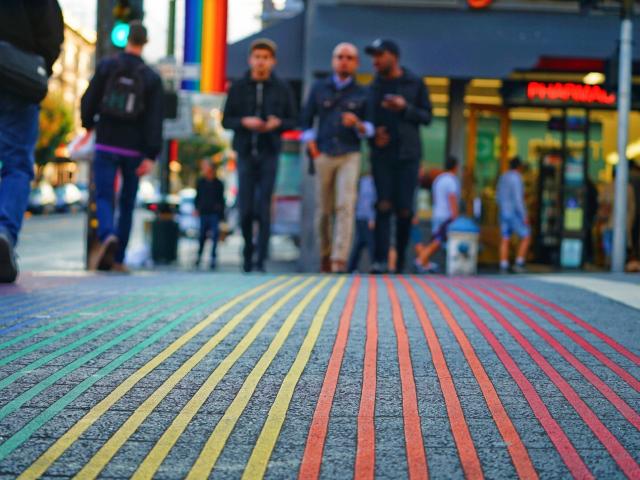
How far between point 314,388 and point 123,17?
9.18 meters

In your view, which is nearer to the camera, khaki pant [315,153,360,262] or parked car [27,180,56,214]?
khaki pant [315,153,360,262]

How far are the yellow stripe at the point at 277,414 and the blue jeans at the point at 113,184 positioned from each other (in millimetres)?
4909

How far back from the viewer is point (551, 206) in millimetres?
20078

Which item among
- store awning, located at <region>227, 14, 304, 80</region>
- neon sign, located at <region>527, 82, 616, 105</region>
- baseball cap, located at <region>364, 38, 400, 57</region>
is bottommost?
baseball cap, located at <region>364, 38, 400, 57</region>

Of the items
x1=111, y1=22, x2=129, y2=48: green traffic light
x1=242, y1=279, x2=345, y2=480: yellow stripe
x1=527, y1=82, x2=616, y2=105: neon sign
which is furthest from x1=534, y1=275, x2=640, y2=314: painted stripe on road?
x1=527, y1=82, x2=616, y2=105: neon sign

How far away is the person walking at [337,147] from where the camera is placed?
10.2 metres

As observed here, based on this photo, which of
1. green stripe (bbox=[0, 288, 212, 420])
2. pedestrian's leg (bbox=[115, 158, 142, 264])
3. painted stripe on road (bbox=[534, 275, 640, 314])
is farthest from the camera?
pedestrian's leg (bbox=[115, 158, 142, 264])

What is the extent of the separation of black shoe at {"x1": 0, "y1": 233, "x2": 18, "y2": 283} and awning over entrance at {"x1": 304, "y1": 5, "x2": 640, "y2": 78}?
11141mm

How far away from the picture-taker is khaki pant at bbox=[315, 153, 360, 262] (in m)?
10.2

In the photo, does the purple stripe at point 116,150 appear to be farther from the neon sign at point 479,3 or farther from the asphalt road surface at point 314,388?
the neon sign at point 479,3

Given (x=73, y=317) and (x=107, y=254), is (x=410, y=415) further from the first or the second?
(x=107, y=254)

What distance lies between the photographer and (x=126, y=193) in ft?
30.9

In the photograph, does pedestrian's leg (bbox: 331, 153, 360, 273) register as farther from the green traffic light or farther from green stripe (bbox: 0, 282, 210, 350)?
green stripe (bbox: 0, 282, 210, 350)

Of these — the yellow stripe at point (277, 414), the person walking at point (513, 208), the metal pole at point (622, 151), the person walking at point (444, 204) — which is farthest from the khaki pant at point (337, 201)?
the person walking at point (513, 208)
